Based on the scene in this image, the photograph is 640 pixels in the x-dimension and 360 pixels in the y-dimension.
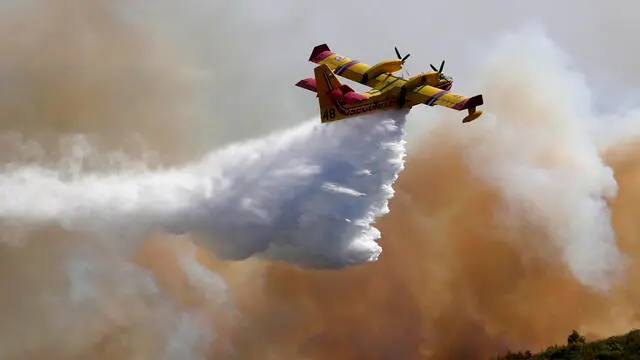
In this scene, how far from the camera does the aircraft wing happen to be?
176 feet

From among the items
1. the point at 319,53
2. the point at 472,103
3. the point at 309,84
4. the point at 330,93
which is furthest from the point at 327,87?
the point at 319,53

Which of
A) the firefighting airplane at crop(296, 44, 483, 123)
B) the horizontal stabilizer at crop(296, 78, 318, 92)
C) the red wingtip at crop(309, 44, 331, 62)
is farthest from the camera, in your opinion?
the red wingtip at crop(309, 44, 331, 62)

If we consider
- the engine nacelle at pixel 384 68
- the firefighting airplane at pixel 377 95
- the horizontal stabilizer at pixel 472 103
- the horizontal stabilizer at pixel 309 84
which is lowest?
the horizontal stabilizer at pixel 472 103

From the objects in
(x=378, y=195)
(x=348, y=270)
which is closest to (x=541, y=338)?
(x=348, y=270)

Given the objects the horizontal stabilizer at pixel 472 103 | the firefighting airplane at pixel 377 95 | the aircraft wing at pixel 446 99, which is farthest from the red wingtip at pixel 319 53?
the horizontal stabilizer at pixel 472 103

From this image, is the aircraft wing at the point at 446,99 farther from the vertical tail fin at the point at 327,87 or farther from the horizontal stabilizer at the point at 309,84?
the horizontal stabilizer at the point at 309,84

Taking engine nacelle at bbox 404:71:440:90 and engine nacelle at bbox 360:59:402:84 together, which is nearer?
engine nacelle at bbox 404:71:440:90

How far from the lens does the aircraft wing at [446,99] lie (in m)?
53.6

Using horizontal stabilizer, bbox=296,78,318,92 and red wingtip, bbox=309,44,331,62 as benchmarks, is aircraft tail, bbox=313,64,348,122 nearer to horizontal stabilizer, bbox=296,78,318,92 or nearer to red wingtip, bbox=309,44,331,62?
horizontal stabilizer, bbox=296,78,318,92

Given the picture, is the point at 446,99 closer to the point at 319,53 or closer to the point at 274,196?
the point at 274,196

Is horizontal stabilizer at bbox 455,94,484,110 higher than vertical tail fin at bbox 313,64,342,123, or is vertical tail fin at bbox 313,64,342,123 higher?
vertical tail fin at bbox 313,64,342,123

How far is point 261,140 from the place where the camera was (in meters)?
58.5

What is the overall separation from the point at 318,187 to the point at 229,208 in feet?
21.2

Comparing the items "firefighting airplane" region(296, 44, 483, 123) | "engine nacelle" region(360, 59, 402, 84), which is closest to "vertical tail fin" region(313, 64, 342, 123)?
"firefighting airplane" region(296, 44, 483, 123)
